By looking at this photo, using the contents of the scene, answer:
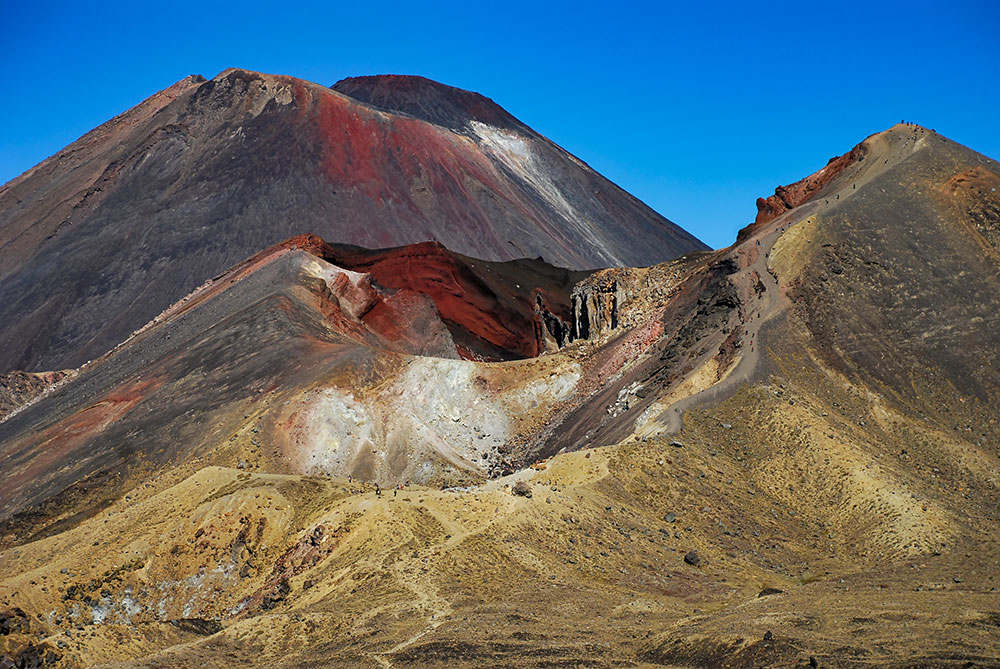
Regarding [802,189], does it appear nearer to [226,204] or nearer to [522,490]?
[522,490]

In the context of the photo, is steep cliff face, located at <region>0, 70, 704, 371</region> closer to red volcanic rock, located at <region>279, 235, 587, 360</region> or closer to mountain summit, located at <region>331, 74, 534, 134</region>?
mountain summit, located at <region>331, 74, 534, 134</region>

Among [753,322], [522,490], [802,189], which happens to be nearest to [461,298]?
[802,189]

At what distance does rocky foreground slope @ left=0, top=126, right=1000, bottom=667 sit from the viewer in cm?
2402

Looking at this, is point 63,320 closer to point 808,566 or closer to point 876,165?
point 876,165

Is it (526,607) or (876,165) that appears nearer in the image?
(526,607)

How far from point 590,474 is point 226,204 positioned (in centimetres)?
8292

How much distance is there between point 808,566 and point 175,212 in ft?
291

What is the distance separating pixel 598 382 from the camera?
50.9m

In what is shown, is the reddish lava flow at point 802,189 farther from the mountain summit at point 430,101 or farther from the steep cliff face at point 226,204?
the mountain summit at point 430,101

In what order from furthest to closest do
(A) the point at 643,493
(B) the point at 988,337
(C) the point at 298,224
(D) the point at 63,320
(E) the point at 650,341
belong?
1. (C) the point at 298,224
2. (D) the point at 63,320
3. (E) the point at 650,341
4. (B) the point at 988,337
5. (A) the point at 643,493

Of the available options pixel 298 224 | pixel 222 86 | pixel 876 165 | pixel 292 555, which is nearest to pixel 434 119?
pixel 222 86

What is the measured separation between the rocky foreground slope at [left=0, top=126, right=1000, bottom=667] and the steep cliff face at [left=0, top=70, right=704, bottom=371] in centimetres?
3579

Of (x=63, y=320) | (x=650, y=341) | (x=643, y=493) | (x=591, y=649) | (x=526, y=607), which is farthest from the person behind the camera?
(x=63, y=320)

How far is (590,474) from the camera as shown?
1277 inches
